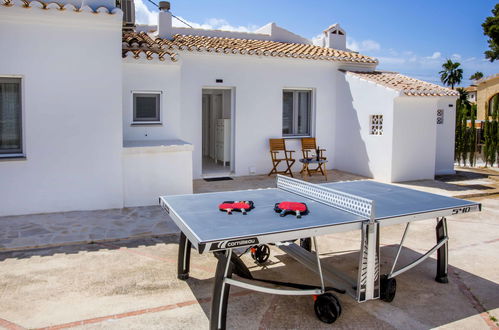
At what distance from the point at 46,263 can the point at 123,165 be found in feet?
11.9

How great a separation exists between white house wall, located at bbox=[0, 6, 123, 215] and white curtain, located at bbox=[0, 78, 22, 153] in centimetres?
28

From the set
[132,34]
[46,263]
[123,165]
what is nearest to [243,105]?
[132,34]

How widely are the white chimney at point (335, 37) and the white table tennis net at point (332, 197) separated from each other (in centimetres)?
1243

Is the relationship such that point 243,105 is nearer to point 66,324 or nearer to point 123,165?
point 123,165

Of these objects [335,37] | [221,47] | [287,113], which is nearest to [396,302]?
[221,47]

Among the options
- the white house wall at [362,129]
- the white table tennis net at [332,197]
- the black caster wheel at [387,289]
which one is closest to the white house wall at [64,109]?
the white table tennis net at [332,197]

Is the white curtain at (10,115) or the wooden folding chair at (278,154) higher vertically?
the white curtain at (10,115)

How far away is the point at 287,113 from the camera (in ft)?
49.7

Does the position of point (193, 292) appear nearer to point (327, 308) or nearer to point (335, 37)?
point (327, 308)

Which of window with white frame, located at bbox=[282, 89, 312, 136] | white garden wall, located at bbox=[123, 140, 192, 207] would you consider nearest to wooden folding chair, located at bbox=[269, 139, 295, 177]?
window with white frame, located at bbox=[282, 89, 312, 136]

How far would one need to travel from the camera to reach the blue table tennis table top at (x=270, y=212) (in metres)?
4.15

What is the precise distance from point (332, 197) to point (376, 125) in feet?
29.9

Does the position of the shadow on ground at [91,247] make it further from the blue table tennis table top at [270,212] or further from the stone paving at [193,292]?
the blue table tennis table top at [270,212]

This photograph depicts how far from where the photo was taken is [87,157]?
936 cm
